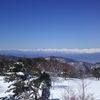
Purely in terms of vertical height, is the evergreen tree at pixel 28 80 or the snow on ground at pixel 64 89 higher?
the evergreen tree at pixel 28 80

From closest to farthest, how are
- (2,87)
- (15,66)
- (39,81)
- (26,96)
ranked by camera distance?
(26,96)
(39,81)
(15,66)
(2,87)

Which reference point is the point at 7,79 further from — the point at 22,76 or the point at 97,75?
the point at 97,75

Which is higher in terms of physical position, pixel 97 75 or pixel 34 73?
pixel 34 73

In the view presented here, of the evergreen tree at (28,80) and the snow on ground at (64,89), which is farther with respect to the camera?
the snow on ground at (64,89)

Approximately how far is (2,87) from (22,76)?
1330 centimetres

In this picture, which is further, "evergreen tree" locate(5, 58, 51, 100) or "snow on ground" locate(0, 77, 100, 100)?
"snow on ground" locate(0, 77, 100, 100)

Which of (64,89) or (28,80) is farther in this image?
(64,89)

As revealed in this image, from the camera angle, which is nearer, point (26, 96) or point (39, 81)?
point (26, 96)

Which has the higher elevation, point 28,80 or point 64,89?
point 28,80

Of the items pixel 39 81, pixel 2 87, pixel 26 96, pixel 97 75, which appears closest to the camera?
pixel 26 96

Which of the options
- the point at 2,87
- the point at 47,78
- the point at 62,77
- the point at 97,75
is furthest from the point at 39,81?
the point at 97,75

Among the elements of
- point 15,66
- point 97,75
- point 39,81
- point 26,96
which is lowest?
→ point 97,75

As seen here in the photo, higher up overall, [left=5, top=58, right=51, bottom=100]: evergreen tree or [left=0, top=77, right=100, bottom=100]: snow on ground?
[left=5, top=58, right=51, bottom=100]: evergreen tree

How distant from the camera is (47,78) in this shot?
48.7 feet
